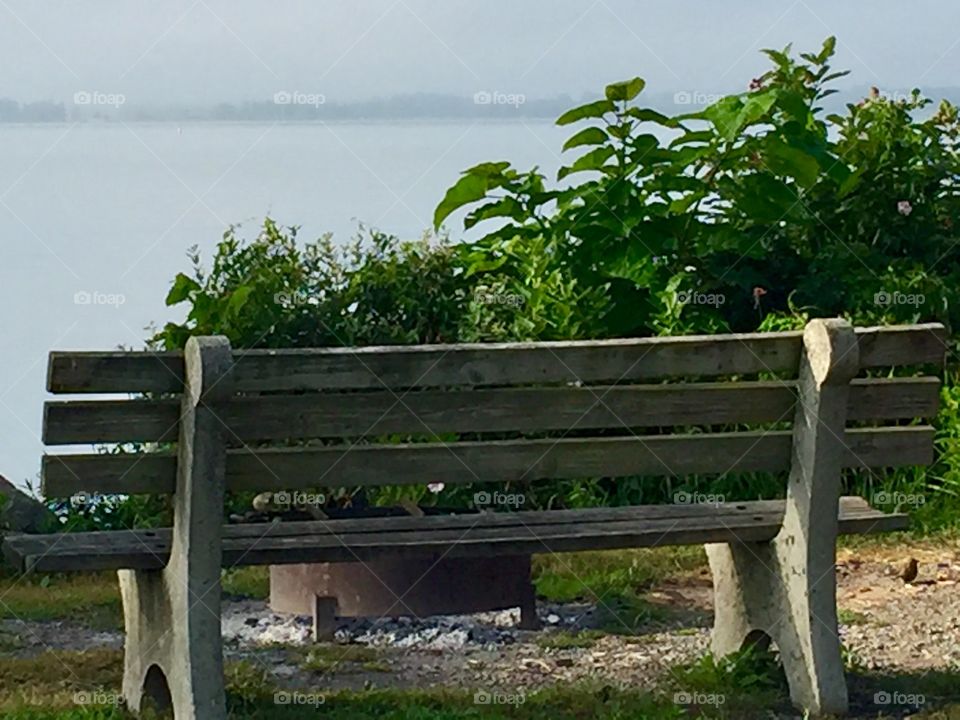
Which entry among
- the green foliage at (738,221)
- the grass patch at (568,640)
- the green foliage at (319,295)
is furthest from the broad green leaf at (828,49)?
the grass patch at (568,640)

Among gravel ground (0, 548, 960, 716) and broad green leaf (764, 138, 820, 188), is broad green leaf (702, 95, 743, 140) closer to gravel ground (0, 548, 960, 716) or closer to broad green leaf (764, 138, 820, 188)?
broad green leaf (764, 138, 820, 188)

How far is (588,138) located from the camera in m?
9.45

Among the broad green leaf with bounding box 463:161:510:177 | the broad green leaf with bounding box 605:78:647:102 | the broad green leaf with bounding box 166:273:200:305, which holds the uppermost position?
the broad green leaf with bounding box 605:78:647:102

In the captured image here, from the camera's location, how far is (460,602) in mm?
6656

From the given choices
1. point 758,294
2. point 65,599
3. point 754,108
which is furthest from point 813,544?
Result: point 754,108

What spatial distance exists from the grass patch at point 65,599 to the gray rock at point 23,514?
295 mm

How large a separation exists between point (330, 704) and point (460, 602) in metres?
1.13

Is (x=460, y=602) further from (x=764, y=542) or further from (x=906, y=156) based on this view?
(x=906, y=156)

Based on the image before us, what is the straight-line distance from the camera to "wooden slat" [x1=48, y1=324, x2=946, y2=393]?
477 centimetres

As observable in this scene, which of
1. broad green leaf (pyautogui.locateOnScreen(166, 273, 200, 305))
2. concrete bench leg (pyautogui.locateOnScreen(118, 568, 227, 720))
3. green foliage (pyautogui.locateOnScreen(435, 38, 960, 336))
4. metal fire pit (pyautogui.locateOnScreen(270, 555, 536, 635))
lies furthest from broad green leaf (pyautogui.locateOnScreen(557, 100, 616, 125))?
concrete bench leg (pyautogui.locateOnScreen(118, 568, 227, 720))

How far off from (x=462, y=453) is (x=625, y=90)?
4.69 m

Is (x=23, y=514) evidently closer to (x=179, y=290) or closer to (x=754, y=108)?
(x=179, y=290)

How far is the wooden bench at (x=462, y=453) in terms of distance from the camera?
4867 mm

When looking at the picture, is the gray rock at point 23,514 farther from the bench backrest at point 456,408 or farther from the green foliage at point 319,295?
the bench backrest at point 456,408
